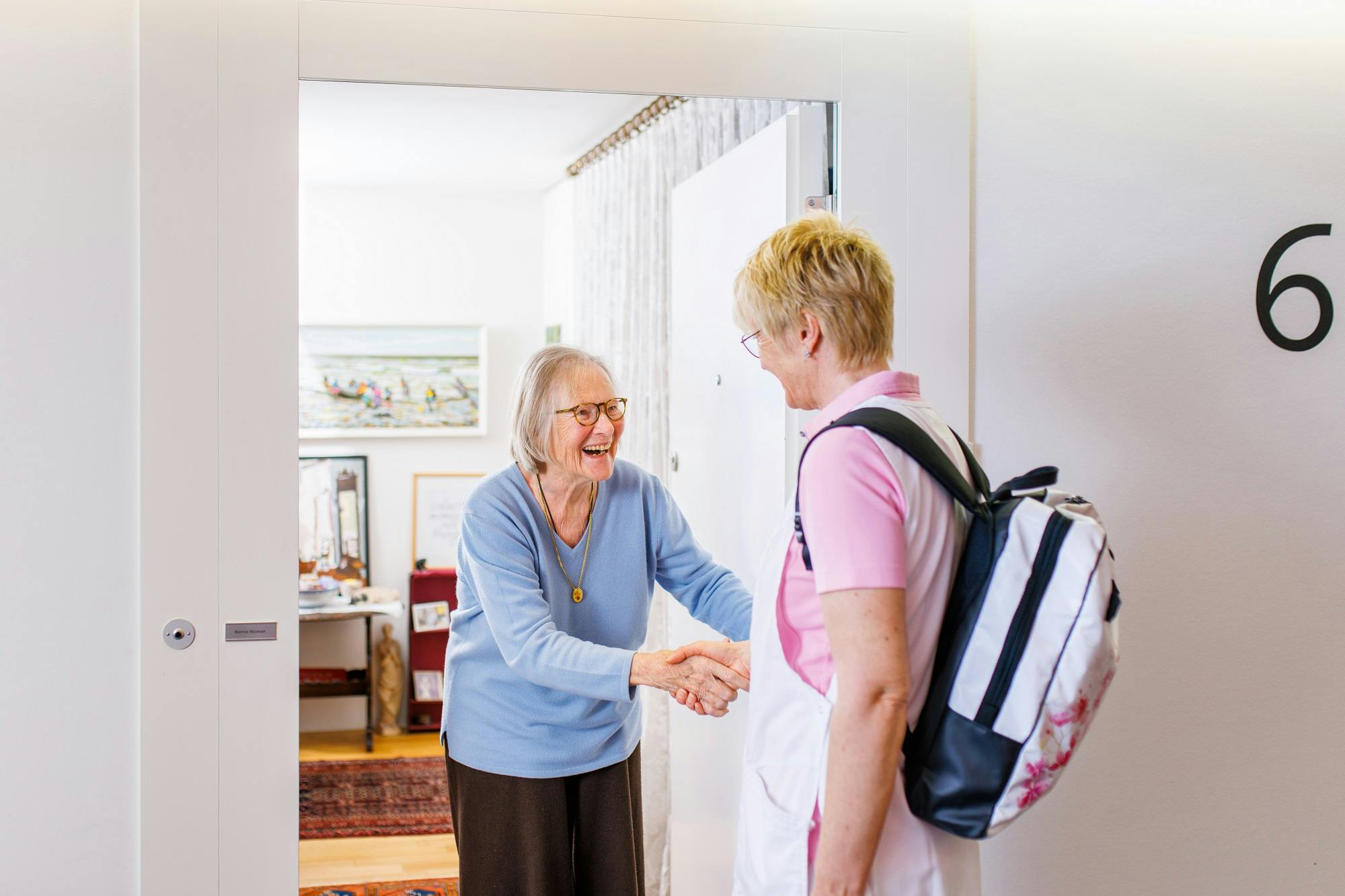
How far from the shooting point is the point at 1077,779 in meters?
1.91

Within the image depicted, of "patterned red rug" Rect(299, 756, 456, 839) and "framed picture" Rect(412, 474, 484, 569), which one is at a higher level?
"framed picture" Rect(412, 474, 484, 569)

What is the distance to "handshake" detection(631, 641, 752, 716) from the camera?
1568 mm

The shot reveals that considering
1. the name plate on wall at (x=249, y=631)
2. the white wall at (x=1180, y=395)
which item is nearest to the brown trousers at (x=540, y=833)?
the name plate on wall at (x=249, y=631)

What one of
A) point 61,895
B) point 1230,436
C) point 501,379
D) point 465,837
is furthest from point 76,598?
point 501,379

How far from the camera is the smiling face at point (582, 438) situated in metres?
1.73

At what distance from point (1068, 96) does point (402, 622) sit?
11.4ft

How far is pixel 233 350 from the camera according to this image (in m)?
1.61

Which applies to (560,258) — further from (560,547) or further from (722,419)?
(560,547)

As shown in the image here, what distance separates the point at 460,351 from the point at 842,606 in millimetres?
3876

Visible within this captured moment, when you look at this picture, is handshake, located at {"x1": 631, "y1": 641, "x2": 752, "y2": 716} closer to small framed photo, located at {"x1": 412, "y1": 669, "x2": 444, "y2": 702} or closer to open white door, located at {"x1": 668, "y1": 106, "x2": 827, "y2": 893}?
open white door, located at {"x1": 668, "y1": 106, "x2": 827, "y2": 893}

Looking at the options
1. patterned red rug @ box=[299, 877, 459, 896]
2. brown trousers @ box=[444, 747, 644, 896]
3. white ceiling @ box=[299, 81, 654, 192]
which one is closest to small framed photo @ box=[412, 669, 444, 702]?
patterned red rug @ box=[299, 877, 459, 896]

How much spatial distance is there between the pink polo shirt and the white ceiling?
2.16 metres

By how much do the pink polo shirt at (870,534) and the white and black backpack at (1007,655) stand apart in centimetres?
2

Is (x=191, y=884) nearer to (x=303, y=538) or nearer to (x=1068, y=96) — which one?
(x=1068, y=96)
